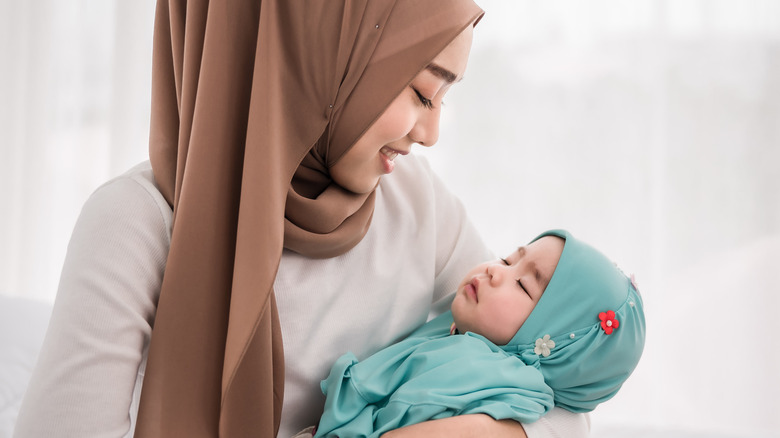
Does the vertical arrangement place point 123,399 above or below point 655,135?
below

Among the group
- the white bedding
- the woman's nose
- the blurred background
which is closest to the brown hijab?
the woman's nose

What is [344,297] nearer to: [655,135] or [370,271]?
[370,271]

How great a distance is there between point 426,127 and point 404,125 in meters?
0.08

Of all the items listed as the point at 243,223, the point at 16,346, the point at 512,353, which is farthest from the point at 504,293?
the point at 16,346

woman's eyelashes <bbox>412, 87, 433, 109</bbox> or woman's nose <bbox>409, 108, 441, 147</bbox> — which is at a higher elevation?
woman's eyelashes <bbox>412, 87, 433, 109</bbox>

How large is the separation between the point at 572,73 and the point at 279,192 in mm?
2002

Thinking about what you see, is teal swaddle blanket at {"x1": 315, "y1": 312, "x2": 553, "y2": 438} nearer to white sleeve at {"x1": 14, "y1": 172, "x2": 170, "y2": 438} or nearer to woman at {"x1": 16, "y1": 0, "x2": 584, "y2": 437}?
woman at {"x1": 16, "y1": 0, "x2": 584, "y2": 437}

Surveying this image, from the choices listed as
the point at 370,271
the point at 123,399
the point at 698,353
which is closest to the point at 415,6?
the point at 370,271

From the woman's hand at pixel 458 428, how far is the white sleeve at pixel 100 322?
17.9 inches

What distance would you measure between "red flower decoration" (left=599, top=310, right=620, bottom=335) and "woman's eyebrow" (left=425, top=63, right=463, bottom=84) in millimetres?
566

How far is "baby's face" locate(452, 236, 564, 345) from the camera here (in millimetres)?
1450

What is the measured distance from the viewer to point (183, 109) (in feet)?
3.96

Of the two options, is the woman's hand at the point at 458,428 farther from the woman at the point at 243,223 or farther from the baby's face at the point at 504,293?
the baby's face at the point at 504,293

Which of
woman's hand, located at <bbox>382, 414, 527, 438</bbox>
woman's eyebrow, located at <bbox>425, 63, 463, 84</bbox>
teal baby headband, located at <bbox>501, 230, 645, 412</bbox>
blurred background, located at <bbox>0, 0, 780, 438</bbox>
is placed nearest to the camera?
woman's hand, located at <bbox>382, 414, 527, 438</bbox>
